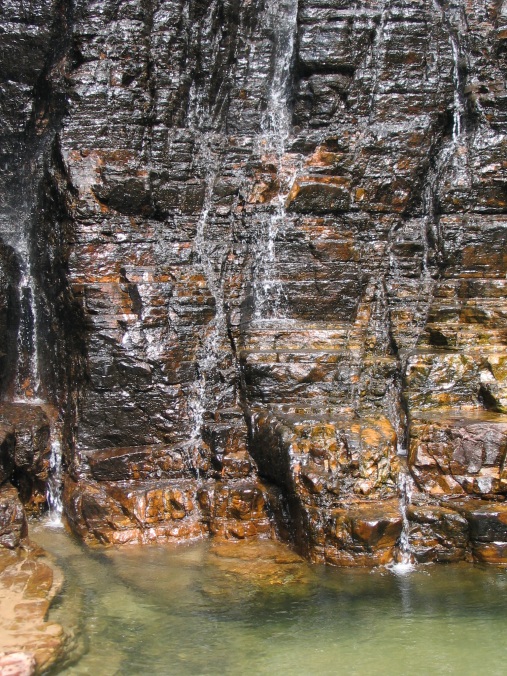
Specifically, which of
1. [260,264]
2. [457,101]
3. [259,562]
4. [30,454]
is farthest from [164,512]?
[457,101]

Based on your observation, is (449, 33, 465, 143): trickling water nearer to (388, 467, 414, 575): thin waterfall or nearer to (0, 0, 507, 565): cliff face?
(0, 0, 507, 565): cliff face

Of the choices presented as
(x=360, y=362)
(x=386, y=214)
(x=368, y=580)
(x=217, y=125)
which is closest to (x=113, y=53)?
(x=217, y=125)

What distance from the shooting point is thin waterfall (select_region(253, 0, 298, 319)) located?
11984 millimetres

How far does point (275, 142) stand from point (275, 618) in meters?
7.80

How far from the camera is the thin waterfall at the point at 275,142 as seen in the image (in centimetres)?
1198

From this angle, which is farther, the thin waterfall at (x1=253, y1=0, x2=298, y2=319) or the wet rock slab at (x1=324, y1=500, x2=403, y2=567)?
the thin waterfall at (x1=253, y1=0, x2=298, y2=319)

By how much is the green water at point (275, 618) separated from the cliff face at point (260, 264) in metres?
0.71

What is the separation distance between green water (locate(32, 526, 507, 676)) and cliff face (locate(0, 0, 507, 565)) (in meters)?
0.71

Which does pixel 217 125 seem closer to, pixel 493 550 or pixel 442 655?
pixel 493 550

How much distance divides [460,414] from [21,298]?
702cm

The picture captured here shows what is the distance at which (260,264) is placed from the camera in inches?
473

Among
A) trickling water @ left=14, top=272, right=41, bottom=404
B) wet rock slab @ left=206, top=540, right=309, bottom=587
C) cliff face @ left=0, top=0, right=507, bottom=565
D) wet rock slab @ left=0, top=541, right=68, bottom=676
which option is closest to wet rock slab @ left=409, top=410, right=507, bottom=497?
cliff face @ left=0, top=0, right=507, bottom=565

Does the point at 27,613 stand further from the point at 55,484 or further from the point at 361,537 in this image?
the point at 361,537

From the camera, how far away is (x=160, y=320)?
11.0m
